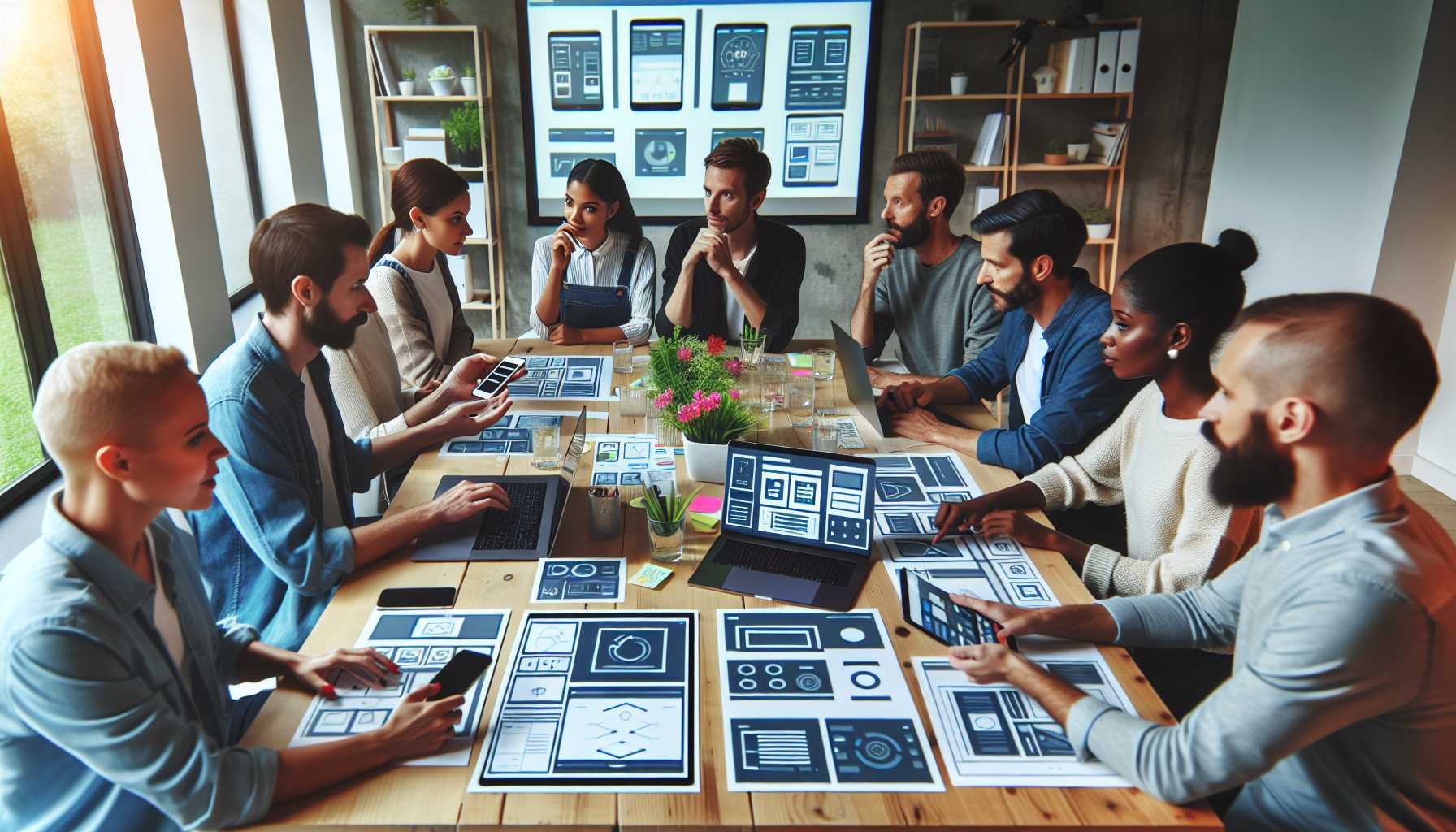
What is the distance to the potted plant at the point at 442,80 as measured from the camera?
4.85 m

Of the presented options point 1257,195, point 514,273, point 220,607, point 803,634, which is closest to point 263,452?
point 220,607

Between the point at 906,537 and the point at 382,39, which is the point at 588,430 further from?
the point at 382,39

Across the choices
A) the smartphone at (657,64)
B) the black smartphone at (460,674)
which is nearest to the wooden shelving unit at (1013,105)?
the smartphone at (657,64)

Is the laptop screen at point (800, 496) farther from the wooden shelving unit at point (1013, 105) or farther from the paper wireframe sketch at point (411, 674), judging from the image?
the wooden shelving unit at point (1013, 105)

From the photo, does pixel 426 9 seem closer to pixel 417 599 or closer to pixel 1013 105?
pixel 1013 105

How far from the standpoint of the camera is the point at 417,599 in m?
1.70

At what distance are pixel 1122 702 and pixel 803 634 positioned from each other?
516mm

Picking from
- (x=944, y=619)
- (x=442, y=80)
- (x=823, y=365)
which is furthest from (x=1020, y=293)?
(x=442, y=80)

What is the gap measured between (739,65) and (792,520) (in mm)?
3919

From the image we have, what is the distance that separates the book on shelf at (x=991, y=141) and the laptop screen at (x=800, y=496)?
12.1 feet

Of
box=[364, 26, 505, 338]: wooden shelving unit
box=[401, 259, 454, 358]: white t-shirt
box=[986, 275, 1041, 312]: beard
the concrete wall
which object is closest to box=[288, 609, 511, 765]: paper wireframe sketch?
box=[401, 259, 454, 358]: white t-shirt

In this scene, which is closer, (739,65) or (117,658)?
(117,658)

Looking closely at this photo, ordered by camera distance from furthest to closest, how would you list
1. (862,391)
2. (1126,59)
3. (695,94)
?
(695,94) < (1126,59) < (862,391)

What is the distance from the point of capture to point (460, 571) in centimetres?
181
